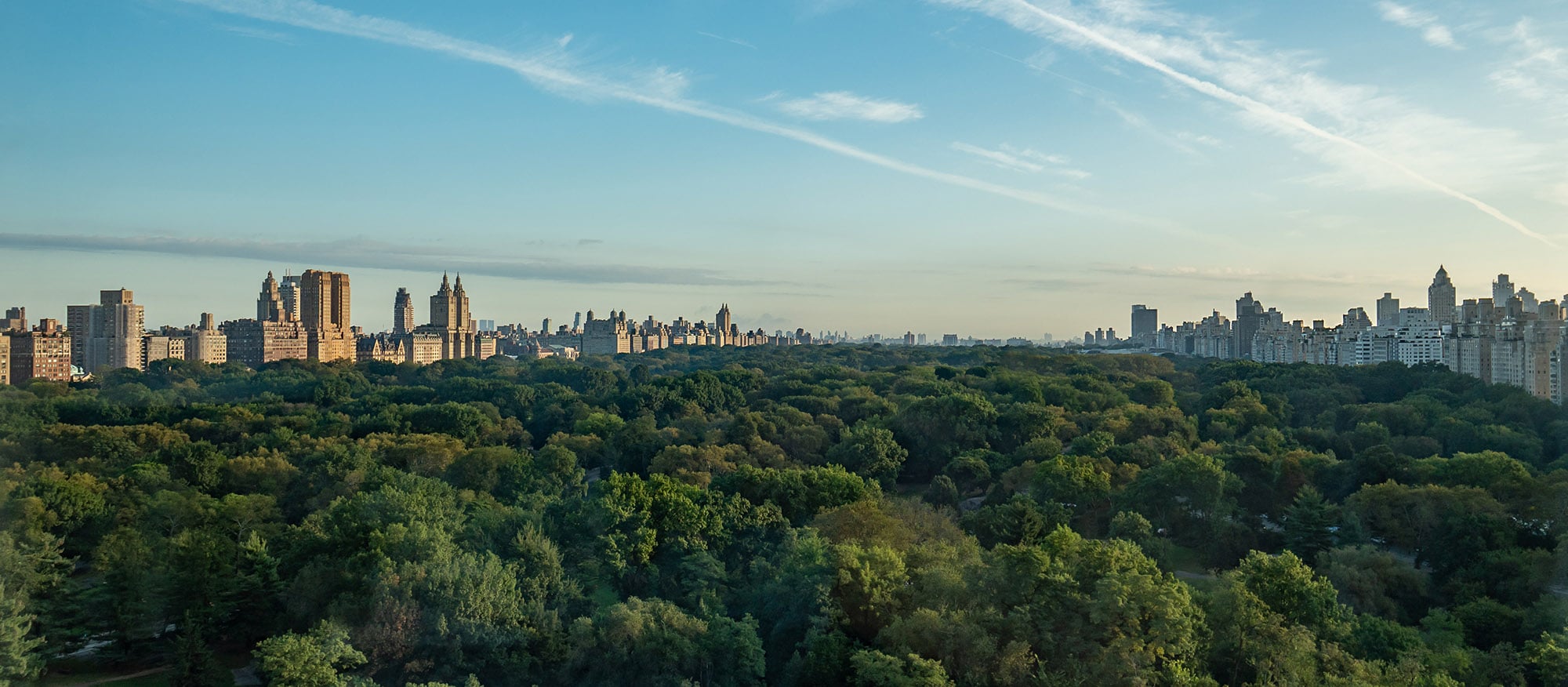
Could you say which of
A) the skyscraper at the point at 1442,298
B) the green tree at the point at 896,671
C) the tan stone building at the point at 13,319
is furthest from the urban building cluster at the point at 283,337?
the skyscraper at the point at 1442,298

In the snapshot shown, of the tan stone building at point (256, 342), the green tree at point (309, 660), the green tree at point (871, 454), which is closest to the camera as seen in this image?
the green tree at point (309, 660)

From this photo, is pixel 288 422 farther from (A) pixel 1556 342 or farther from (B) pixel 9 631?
(A) pixel 1556 342

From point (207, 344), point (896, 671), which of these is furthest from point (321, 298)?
point (896, 671)

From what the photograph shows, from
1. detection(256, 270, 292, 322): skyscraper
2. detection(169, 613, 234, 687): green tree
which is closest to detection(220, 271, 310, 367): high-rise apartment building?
detection(256, 270, 292, 322): skyscraper

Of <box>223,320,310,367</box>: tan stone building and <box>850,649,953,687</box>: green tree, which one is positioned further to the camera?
<box>223,320,310,367</box>: tan stone building

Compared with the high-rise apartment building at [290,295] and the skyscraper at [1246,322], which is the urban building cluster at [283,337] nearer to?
the high-rise apartment building at [290,295]

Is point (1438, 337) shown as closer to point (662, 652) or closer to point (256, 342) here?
point (662, 652)

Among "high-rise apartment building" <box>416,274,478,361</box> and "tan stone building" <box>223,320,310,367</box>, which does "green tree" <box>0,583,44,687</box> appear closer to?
"tan stone building" <box>223,320,310,367</box>
